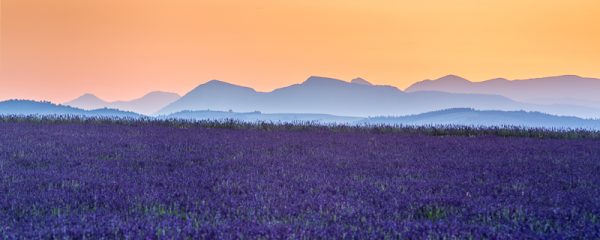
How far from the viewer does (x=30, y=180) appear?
8.76 metres

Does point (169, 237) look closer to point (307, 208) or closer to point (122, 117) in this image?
point (307, 208)

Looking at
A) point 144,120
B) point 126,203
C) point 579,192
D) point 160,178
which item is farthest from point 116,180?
point 144,120

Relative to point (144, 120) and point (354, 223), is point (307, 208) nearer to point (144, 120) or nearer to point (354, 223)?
point (354, 223)

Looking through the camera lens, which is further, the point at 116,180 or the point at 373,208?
the point at 116,180

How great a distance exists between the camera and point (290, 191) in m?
8.05

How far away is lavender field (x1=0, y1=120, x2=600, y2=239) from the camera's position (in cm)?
579

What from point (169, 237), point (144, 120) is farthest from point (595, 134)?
point (169, 237)

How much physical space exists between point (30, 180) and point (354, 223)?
5.13m

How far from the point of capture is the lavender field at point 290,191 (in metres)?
5.79

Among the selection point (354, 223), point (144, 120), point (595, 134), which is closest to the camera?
point (354, 223)

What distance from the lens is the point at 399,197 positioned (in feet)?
25.3

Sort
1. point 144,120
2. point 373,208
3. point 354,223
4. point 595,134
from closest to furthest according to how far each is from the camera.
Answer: point 354,223 → point 373,208 → point 595,134 → point 144,120

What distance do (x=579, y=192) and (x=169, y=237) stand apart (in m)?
5.97

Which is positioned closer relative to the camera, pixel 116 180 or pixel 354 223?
pixel 354 223
